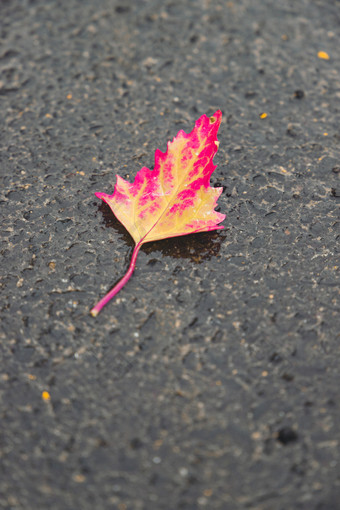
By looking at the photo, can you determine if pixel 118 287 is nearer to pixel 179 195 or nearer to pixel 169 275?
pixel 169 275

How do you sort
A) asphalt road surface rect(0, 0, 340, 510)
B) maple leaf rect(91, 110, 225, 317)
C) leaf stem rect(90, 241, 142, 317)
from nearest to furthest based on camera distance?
1. asphalt road surface rect(0, 0, 340, 510)
2. leaf stem rect(90, 241, 142, 317)
3. maple leaf rect(91, 110, 225, 317)

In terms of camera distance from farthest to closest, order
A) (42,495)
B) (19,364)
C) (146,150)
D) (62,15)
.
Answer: (62,15) → (146,150) → (19,364) → (42,495)

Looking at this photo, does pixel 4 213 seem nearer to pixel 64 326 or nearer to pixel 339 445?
pixel 64 326

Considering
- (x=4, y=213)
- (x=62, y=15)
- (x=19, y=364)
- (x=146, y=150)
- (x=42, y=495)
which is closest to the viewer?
Result: (x=42, y=495)

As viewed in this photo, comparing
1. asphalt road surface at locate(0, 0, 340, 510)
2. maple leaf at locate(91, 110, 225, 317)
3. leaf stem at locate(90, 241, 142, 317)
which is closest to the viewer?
asphalt road surface at locate(0, 0, 340, 510)

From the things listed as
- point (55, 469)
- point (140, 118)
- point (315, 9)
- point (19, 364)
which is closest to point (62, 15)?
point (140, 118)
